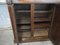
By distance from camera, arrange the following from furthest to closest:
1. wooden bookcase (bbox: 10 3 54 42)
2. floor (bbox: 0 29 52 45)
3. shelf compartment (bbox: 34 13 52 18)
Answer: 1. floor (bbox: 0 29 52 45)
2. shelf compartment (bbox: 34 13 52 18)
3. wooden bookcase (bbox: 10 3 54 42)

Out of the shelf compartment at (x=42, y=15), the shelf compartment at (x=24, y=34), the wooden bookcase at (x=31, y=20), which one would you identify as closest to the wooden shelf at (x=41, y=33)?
the wooden bookcase at (x=31, y=20)

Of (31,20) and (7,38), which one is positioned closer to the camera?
(31,20)

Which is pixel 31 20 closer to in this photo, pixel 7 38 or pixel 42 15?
pixel 42 15

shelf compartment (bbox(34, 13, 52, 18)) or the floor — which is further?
the floor

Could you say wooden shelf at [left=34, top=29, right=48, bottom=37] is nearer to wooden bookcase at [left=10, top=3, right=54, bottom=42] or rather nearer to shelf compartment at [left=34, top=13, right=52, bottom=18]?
wooden bookcase at [left=10, top=3, right=54, bottom=42]

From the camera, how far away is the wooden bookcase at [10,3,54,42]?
1.17 metres

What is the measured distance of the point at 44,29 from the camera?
1547 millimetres

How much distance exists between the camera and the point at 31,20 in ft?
4.03

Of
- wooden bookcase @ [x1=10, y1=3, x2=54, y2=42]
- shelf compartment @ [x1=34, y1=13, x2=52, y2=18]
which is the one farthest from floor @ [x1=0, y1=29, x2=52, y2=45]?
shelf compartment @ [x1=34, y1=13, x2=52, y2=18]

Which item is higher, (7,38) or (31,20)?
(31,20)

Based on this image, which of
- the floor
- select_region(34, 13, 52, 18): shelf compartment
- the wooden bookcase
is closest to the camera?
the wooden bookcase

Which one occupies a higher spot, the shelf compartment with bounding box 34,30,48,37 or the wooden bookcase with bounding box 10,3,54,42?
the wooden bookcase with bounding box 10,3,54,42

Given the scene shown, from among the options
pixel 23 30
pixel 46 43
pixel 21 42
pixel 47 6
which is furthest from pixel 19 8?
pixel 46 43

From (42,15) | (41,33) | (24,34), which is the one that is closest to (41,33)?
(41,33)
